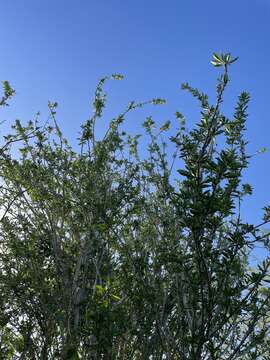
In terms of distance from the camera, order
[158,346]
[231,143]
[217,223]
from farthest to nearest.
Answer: [158,346], [231,143], [217,223]

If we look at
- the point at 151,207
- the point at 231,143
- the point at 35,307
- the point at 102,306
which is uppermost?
the point at 151,207

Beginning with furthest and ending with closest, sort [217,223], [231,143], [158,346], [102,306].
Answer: [158,346] < [231,143] < [102,306] < [217,223]

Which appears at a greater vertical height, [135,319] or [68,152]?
[68,152]

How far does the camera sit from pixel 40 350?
8258 millimetres

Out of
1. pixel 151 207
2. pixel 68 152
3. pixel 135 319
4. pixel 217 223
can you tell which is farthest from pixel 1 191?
pixel 217 223

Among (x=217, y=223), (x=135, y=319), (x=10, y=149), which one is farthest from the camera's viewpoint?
(x=10, y=149)

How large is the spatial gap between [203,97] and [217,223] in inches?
59.7

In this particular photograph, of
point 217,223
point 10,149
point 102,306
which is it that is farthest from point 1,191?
point 217,223

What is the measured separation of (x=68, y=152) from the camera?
8.41m

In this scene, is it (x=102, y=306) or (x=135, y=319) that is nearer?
(x=102, y=306)

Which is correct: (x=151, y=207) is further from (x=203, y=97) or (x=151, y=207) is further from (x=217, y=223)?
(x=217, y=223)

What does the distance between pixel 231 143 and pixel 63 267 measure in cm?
353

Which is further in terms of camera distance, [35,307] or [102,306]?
[35,307]

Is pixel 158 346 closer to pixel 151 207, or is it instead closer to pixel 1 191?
pixel 151 207
